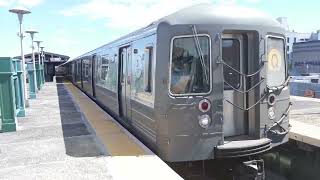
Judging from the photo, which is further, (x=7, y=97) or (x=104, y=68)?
(x=104, y=68)

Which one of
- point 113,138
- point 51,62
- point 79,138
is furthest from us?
point 51,62

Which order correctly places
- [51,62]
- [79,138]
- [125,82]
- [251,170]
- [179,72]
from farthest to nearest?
[51,62] < [125,82] < [79,138] < [251,170] < [179,72]

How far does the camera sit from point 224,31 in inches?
235

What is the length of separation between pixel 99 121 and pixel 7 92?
231 centimetres

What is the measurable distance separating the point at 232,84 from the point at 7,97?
5619 millimetres

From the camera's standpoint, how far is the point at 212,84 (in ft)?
19.0

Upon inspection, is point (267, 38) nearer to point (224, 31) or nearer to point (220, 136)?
point (224, 31)

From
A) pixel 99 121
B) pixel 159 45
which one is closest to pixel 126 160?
pixel 159 45

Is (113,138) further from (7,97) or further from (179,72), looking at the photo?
(7,97)

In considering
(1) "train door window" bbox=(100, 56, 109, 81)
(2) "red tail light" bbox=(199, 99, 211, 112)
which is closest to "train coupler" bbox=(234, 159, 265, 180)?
(2) "red tail light" bbox=(199, 99, 211, 112)

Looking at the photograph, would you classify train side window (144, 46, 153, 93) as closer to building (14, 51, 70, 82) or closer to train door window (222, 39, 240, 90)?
train door window (222, 39, 240, 90)

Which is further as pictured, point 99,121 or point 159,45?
point 99,121

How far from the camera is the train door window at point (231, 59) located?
20.2ft

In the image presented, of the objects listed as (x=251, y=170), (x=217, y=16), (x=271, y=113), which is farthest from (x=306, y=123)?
(x=217, y=16)
